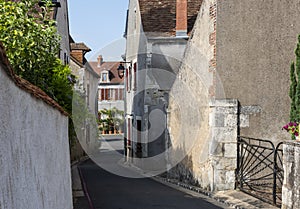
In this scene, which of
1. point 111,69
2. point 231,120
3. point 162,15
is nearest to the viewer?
point 231,120

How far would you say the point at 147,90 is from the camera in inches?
853

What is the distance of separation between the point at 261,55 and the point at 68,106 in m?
4.75

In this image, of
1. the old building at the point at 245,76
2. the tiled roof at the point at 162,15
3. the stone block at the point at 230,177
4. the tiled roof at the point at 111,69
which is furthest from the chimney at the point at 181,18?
the tiled roof at the point at 111,69

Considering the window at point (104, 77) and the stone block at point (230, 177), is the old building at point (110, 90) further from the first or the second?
the stone block at point (230, 177)

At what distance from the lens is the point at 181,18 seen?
63.6 feet

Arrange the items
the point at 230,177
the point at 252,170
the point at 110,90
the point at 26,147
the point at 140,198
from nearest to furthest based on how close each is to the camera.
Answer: the point at 26,147, the point at 140,198, the point at 252,170, the point at 230,177, the point at 110,90

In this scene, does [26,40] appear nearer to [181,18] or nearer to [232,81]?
[232,81]

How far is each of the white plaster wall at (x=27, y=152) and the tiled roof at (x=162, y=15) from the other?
14802 millimetres

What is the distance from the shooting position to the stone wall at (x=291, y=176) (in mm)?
7832

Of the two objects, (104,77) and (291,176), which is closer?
(291,176)

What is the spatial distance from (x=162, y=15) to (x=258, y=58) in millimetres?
10116

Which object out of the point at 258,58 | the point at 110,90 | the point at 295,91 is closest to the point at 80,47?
the point at 258,58

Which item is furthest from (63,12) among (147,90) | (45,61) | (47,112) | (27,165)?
(27,165)

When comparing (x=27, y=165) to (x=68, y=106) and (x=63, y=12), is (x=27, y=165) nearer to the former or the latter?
(x=68, y=106)
